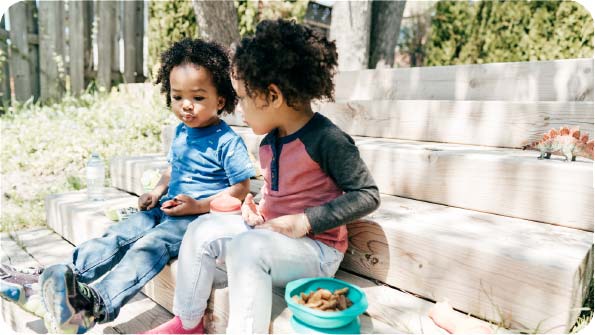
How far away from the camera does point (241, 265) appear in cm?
149

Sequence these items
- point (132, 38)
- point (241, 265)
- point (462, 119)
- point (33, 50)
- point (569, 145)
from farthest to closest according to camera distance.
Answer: point (132, 38) < point (33, 50) < point (462, 119) < point (569, 145) < point (241, 265)

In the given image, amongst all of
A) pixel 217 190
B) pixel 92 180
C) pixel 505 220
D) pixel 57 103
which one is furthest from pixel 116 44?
pixel 505 220

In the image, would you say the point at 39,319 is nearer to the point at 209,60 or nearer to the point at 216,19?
the point at 209,60

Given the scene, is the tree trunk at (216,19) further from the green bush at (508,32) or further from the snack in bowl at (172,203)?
the green bush at (508,32)

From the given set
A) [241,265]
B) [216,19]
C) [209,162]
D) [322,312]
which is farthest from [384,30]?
[322,312]

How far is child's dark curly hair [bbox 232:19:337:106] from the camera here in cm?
166

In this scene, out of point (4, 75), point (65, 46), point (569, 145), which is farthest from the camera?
point (65, 46)

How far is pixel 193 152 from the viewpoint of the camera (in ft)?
7.32

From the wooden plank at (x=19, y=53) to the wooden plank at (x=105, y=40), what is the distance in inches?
36.3

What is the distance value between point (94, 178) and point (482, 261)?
278 centimetres

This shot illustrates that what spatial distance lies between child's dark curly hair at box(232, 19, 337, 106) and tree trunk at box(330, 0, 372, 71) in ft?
9.59

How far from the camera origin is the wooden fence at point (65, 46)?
18.3 ft

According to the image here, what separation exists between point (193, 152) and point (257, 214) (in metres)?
0.65

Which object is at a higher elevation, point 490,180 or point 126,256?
point 490,180
